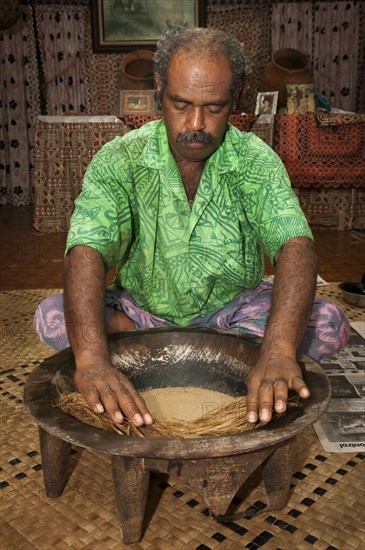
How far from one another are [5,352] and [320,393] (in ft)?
4.00

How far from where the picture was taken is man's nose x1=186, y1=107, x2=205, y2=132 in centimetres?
116

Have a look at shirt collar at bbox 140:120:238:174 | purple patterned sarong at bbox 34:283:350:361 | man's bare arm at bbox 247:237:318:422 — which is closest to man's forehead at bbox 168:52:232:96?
shirt collar at bbox 140:120:238:174

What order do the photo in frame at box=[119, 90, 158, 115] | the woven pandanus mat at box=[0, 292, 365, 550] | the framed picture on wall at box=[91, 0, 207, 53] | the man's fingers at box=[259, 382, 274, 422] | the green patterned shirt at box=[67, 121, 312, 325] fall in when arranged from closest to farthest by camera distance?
the man's fingers at box=[259, 382, 274, 422]
the woven pandanus mat at box=[0, 292, 365, 550]
the green patterned shirt at box=[67, 121, 312, 325]
the photo in frame at box=[119, 90, 158, 115]
the framed picture on wall at box=[91, 0, 207, 53]

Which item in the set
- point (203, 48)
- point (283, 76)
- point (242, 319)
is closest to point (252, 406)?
point (242, 319)

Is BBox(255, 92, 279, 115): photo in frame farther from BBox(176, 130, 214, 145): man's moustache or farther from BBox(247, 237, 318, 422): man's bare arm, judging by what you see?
BBox(247, 237, 318, 422): man's bare arm

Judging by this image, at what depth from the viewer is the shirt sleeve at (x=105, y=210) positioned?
1.16m

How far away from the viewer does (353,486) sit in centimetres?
115

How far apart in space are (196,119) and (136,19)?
403cm

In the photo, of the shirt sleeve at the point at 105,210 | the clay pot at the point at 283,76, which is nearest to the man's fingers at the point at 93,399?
the shirt sleeve at the point at 105,210

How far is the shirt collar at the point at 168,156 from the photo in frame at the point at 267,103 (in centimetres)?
232

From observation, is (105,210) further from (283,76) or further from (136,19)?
(136,19)

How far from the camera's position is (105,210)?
1.20 meters

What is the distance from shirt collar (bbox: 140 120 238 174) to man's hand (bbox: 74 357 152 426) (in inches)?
21.3

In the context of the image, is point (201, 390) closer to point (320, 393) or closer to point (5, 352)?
point (320, 393)
